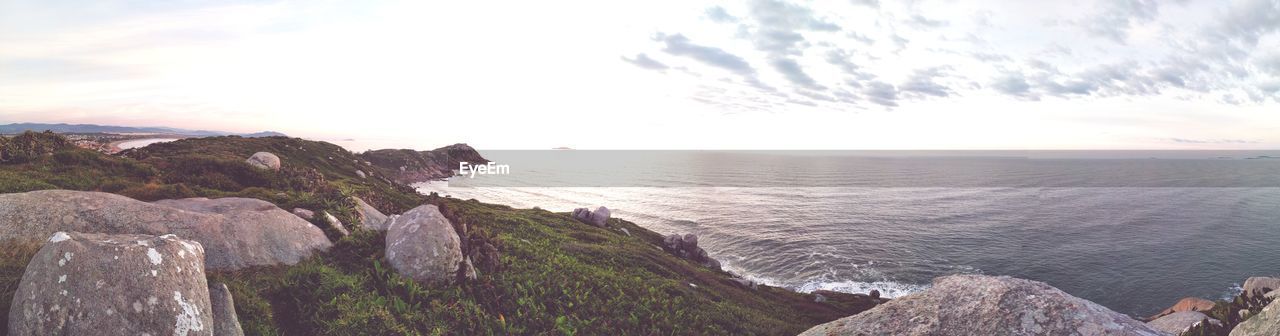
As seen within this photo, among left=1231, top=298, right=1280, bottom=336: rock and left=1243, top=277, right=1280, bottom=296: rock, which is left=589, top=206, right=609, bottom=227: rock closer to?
left=1231, top=298, right=1280, bottom=336: rock

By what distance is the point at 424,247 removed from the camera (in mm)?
14188

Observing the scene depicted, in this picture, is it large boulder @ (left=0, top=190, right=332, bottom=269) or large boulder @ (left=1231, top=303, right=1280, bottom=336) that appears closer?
large boulder @ (left=1231, top=303, right=1280, bottom=336)

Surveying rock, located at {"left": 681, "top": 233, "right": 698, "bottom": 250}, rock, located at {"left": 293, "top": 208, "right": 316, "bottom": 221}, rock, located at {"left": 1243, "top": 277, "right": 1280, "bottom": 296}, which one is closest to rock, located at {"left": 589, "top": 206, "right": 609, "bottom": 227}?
rock, located at {"left": 681, "top": 233, "right": 698, "bottom": 250}

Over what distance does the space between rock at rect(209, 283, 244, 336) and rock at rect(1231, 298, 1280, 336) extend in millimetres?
17055

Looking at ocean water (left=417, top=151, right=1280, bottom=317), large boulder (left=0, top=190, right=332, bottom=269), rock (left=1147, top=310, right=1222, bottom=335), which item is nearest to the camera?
large boulder (left=0, top=190, right=332, bottom=269)

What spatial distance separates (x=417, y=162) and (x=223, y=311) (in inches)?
5313

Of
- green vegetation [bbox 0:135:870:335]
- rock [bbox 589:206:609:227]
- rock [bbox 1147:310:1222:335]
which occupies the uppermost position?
green vegetation [bbox 0:135:870:335]

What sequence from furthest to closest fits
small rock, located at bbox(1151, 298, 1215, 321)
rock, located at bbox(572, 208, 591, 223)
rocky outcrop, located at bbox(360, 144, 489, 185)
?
1. rocky outcrop, located at bbox(360, 144, 489, 185)
2. rock, located at bbox(572, 208, 591, 223)
3. small rock, located at bbox(1151, 298, 1215, 321)

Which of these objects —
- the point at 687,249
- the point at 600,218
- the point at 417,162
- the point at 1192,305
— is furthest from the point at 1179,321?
the point at 417,162

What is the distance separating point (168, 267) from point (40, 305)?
1460 mm

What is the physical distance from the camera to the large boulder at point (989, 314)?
28.2 feet

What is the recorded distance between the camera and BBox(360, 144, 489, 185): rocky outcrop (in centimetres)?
11773

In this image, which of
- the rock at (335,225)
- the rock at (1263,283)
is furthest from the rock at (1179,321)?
the rock at (335,225)

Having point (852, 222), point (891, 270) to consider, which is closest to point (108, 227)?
point (891, 270)
